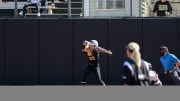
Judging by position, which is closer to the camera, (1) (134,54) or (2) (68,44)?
(1) (134,54)

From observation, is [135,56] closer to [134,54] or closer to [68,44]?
[134,54]

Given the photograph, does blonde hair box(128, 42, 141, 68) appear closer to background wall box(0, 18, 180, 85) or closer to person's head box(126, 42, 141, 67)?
person's head box(126, 42, 141, 67)

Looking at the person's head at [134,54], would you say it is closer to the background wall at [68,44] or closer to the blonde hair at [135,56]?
the blonde hair at [135,56]

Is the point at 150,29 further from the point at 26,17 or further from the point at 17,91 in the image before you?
the point at 17,91

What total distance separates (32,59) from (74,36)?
1.90 m

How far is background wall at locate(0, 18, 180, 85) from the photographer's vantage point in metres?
24.4

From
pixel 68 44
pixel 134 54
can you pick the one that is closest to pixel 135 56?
pixel 134 54

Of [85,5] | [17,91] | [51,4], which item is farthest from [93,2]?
[17,91]

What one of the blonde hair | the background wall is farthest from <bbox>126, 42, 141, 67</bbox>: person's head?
the background wall

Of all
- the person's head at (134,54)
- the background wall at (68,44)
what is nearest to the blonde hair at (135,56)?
the person's head at (134,54)

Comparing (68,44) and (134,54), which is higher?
(134,54)

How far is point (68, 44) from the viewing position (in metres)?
24.6

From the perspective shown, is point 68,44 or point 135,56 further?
point 68,44

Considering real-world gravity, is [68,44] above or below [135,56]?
below
